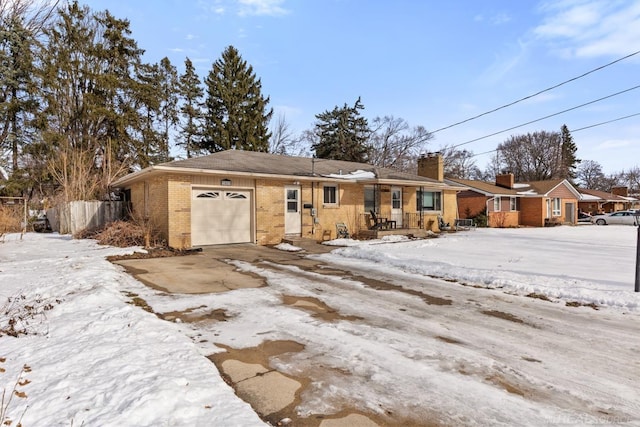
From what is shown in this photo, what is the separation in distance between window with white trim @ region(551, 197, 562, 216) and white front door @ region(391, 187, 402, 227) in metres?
20.8

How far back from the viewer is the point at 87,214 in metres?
16.7

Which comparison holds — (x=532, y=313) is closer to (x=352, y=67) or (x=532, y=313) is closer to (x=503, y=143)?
(x=352, y=67)

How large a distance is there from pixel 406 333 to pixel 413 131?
4753 cm

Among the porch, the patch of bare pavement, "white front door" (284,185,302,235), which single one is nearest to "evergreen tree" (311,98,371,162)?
the porch

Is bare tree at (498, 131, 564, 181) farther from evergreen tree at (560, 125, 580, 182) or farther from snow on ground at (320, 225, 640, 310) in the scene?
snow on ground at (320, 225, 640, 310)

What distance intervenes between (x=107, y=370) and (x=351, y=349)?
2.40m

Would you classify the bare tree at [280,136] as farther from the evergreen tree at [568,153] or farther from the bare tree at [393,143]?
the evergreen tree at [568,153]

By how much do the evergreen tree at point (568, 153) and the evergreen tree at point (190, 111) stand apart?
5432 centimetres

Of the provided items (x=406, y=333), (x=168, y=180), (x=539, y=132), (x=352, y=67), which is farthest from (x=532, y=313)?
(x=539, y=132)

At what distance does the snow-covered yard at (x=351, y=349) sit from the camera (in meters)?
2.71

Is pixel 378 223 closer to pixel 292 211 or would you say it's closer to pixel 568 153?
pixel 292 211

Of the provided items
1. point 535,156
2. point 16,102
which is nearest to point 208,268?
point 16,102

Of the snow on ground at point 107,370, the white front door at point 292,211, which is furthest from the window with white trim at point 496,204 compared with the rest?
the snow on ground at point 107,370

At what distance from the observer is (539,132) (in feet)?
178
